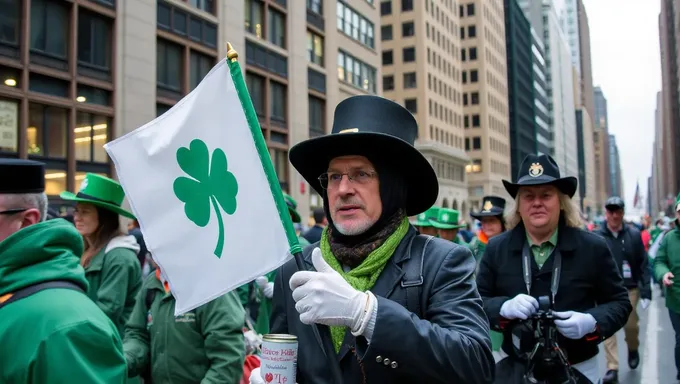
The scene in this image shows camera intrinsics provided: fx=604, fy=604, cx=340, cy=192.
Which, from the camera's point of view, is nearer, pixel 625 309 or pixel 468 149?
pixel 625 309

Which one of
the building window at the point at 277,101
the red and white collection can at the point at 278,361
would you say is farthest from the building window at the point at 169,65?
the red and white collection can at the point at 278,361

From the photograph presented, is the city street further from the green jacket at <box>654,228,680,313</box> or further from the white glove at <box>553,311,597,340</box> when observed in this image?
the white glove at <box>553,311,597,340</box>

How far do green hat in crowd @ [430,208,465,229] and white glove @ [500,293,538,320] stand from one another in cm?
568

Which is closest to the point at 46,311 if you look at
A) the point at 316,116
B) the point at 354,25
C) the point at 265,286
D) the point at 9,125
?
the point at 265,286

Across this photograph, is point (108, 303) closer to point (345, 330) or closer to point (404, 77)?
point (345, 330)

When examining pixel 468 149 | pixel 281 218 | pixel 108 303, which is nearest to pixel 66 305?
pixel 281 218

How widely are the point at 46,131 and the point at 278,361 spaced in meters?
20.1

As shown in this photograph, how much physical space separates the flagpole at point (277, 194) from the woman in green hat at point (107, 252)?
3047 millimetres

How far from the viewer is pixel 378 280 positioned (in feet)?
8.28

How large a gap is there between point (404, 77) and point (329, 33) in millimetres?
34047

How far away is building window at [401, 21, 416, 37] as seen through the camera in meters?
69.5

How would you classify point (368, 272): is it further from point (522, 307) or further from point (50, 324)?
point (522, 307)

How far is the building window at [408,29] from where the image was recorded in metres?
69.5

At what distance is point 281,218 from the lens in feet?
8.42
